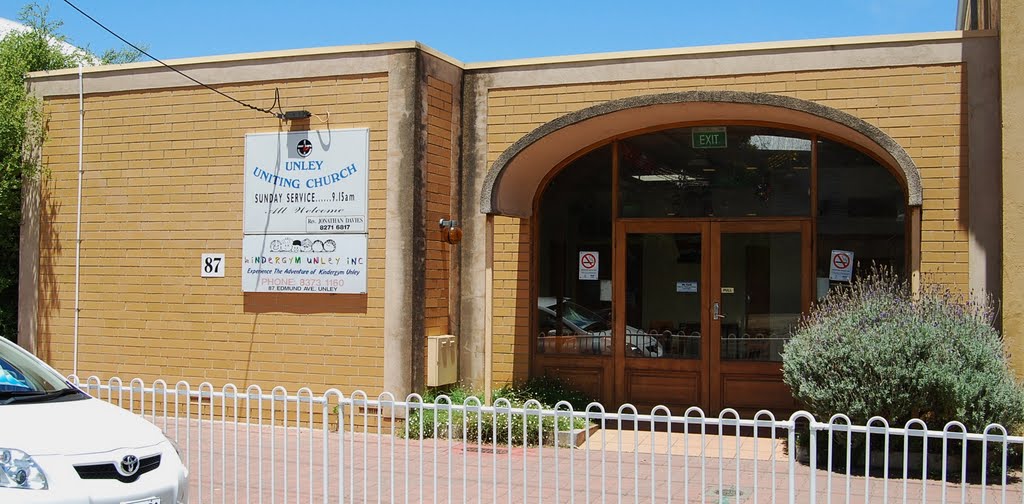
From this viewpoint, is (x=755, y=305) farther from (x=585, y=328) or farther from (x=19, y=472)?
(x=19, y=472)

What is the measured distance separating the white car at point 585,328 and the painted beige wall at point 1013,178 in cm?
394

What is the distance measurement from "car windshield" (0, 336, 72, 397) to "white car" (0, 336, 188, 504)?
1.0 inches

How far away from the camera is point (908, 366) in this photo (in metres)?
8.74

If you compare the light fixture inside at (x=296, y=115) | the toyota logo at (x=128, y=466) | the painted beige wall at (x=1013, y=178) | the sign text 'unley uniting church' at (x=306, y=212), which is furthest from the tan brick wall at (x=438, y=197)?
the painted beige wall at (x=1013, y=178)

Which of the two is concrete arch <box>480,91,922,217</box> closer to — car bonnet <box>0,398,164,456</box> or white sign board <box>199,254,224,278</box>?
white sign board <box>199,254,224,278</box>

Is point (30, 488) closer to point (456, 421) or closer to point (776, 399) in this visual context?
point (456, 421)

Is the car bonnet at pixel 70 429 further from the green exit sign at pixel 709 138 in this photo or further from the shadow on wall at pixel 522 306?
the green exit sign at pixel 709 138

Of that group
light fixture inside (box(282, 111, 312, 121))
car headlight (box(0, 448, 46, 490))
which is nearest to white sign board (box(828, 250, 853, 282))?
light fixture inside (box(282, 111, 312, 121))

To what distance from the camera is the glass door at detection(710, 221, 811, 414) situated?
1155 cm

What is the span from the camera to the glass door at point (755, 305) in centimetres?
1155

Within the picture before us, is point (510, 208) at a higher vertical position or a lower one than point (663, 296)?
higher

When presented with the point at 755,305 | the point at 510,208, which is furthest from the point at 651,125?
the point at 755,305

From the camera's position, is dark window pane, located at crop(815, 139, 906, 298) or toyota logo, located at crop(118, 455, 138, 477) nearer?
toyota logo, located at crop(118, 455, 138, 477)

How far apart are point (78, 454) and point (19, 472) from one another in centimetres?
31
